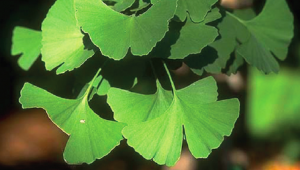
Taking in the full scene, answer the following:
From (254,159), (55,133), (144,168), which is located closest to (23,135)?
(55,133)

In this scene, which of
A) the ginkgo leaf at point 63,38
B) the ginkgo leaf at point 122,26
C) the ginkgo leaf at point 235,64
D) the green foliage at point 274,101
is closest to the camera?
the ginkgo leaf at point 122,26

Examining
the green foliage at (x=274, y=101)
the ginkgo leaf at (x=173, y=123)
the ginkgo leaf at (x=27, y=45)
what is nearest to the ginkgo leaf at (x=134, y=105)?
the ginkgo leaf at (x=173, y=123)

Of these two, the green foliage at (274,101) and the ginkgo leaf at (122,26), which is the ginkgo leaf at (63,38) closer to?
the ginkgo leaf at (122,26)

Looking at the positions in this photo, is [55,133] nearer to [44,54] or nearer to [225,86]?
[225,86]

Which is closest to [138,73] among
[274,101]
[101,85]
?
[101,85]

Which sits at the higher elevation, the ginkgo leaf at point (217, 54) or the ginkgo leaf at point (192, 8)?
the ginkgo leaf at point (192, 8)

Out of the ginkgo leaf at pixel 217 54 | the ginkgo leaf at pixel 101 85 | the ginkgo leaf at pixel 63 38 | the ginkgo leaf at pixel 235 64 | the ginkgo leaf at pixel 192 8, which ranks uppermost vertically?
the ginkgo leaf at pixel 192 8

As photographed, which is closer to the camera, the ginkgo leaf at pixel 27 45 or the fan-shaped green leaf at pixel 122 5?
the fan-shaped green leaf at pixel 122 5
